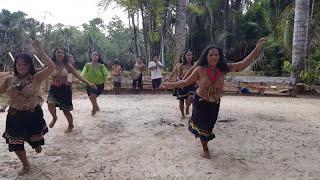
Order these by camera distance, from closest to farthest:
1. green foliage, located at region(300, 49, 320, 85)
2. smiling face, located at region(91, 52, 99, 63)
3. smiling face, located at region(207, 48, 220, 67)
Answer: smiling face, located at region(207, 48, 220, 67)
smiling face, located at region(91, 52, 99, 63)
green foliage, located at region(300, 49, 320, 85)

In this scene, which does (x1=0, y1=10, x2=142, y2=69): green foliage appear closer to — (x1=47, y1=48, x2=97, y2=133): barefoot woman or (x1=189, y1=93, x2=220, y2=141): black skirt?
(x1=47, y1=48, x2=97, y2=133): barefoot woman

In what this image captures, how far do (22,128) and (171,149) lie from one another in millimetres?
2080

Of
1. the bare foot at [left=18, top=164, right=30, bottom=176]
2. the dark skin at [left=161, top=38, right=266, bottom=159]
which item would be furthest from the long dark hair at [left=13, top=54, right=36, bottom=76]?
the dark skin at [left=161, top=38, right=266, bottom=159]

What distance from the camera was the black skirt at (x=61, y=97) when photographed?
6668 millimetres

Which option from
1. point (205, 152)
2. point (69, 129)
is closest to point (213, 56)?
point (205, 152)

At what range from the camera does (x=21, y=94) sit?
14.8 ft

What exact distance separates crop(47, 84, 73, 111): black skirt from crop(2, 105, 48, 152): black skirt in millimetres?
1978

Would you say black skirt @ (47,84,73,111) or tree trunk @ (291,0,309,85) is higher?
tree trunk @ (291,0,309,85)

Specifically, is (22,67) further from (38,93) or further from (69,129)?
(69,129)

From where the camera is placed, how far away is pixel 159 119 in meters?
7.78

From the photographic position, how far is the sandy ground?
443cm

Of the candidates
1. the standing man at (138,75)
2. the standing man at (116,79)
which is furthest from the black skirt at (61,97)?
the standing man at (138,75)

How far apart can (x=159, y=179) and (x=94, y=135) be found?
2.47m

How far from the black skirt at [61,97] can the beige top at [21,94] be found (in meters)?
2.11
